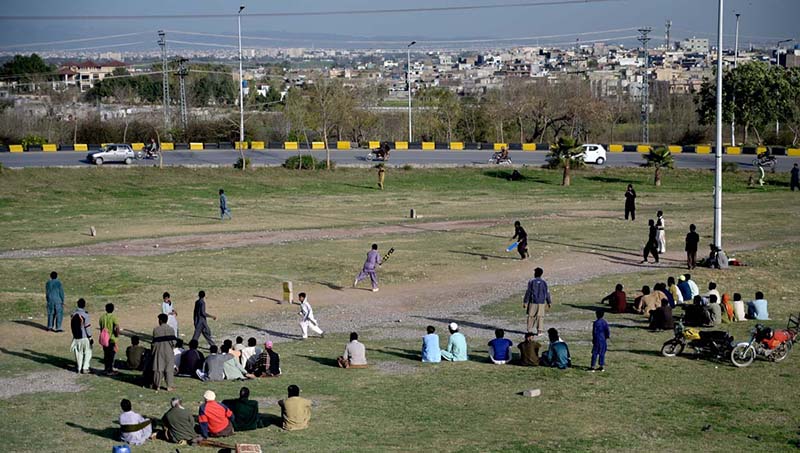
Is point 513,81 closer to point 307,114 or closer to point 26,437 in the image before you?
point 307,114

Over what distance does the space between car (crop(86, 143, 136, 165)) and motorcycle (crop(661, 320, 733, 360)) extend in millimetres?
52608

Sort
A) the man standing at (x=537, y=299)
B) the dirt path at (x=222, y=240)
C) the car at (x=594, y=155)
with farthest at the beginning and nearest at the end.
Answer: the car at (x=594, y=155) < the dirt path at (x=222, y=240) < the man standing at (x=537, y=299)

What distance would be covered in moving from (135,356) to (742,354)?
13065 mm

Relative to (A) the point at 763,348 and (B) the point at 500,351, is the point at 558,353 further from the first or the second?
(A) the point at 763,348

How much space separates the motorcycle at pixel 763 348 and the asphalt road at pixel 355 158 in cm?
4844

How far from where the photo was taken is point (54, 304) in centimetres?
2484

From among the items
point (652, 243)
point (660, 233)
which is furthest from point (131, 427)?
point (660, 233)

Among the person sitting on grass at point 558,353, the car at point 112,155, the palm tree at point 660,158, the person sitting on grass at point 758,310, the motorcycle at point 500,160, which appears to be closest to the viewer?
the person sitting on grass at point 558,353

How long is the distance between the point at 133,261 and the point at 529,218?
1912 cm

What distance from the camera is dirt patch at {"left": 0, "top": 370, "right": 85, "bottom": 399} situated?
19812mm

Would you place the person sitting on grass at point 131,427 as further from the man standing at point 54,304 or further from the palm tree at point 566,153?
the palm tree at point 566,153

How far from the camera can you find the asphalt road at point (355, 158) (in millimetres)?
70000

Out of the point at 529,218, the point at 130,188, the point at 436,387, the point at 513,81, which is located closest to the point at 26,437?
the point at 436,387

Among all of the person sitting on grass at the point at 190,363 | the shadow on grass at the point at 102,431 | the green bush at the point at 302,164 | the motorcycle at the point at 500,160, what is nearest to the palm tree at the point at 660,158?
the motorcycle at the point at 500,160
